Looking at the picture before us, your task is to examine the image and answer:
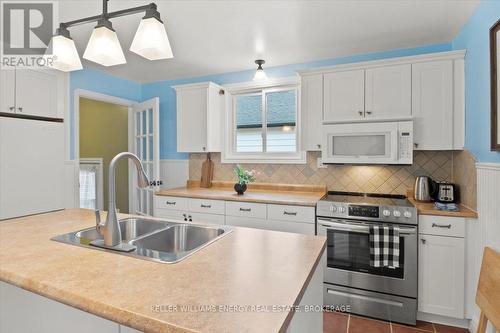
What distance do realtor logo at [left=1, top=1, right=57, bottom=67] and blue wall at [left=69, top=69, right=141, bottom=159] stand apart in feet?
1.58

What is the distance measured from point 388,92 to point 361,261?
5.03ft

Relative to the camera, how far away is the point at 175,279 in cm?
92

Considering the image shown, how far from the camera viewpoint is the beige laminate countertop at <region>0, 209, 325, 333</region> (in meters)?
0.71

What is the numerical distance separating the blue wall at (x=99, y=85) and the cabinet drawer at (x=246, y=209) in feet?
6.47

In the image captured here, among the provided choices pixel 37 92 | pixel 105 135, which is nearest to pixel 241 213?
pixel 37 92

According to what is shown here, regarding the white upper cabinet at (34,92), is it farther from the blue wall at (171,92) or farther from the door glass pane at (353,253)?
the door glass pane at (353,253)

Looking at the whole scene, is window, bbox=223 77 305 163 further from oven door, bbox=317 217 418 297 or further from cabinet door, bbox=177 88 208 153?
oven door, bbox=317 217 418 297

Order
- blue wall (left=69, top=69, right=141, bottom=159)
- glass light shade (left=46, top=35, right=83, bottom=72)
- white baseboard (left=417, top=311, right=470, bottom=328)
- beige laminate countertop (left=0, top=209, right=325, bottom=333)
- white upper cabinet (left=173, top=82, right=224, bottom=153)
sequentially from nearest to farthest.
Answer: beige laminate countertop (left=0, top=209, right=325, bottom=333) < glass light shade (left=46, top=35, right=83, bottom=72) < white baseboard (left=417, top=311, right=470, bottom=328) < blue wall (left=69, top=69, right=141, bottom=159) < white upper cabinet (left=173, top=82, right=224, bottom=153)

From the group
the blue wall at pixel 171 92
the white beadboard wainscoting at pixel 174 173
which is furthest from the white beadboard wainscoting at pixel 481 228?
the white beadboard wainscoting at pixel 174 173

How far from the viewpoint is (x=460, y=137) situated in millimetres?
2342

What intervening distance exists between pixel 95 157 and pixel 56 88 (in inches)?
82.1

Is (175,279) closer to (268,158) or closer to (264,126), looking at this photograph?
(268,158)

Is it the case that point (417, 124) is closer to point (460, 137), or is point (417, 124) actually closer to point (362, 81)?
point (460, 137)

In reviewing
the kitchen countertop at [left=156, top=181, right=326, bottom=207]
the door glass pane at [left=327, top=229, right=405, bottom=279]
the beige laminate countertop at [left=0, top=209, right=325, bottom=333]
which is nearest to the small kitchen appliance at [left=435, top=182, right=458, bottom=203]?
the door glass pane at [left=327, top=229, right=405, bottom=279]
